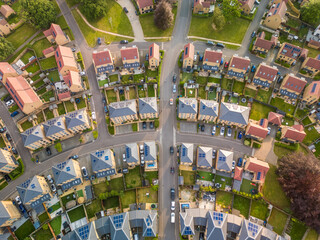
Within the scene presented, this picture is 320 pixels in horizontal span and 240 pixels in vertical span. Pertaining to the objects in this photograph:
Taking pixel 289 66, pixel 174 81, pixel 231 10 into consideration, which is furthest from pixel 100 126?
pixel 289 66

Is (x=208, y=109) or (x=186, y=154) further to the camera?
(x=208, y=109)

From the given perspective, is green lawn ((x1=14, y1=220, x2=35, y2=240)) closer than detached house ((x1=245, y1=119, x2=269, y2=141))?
Yes

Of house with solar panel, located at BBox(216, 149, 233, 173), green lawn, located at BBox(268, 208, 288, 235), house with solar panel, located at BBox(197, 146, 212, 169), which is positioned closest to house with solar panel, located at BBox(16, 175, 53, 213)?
house with solar panel, located at BBox(197, 146, 212, 169)

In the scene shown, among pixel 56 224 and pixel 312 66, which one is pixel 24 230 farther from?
pixel 312 66

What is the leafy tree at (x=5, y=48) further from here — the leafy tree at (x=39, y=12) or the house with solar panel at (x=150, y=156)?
the house with solar panel at (x=150, y=156)

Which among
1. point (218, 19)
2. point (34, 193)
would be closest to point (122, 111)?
point (34, 193)

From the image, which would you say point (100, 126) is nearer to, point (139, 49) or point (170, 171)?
point (170, 171)

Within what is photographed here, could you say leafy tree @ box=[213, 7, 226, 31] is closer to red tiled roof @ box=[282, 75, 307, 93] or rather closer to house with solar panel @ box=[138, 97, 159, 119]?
red tiled roof @ box=[282, 75, 307, 93]
